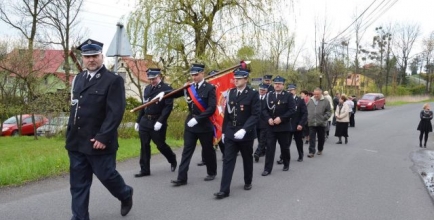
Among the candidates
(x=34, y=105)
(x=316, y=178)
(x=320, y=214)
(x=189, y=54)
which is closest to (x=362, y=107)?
(x=189, y=54)

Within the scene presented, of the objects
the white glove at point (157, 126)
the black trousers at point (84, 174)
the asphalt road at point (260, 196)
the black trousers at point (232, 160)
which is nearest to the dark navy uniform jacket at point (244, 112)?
the black trousers at point (232, 160)

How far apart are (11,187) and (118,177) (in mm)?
2614

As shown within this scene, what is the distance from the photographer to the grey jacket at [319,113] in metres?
11.7

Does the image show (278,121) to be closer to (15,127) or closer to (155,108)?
(155,108)

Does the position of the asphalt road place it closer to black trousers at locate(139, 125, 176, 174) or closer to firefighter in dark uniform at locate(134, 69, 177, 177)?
black trousers at locate(139, 125, 176, 174)

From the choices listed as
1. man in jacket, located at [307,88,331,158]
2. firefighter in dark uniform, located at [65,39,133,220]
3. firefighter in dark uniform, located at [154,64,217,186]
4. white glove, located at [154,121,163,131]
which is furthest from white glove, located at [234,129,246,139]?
man in jacket, located at [307,88,331,158]

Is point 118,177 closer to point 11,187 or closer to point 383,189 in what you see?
point 11,187

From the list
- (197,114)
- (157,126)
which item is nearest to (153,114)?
(157,126)

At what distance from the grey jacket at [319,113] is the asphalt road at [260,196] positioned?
2.31 m

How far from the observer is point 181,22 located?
1678 centimetres

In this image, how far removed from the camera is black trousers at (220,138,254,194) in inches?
249

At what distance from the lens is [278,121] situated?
8.59 metres

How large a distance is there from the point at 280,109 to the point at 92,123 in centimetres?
520

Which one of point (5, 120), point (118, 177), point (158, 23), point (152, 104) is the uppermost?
point (158, 23)
